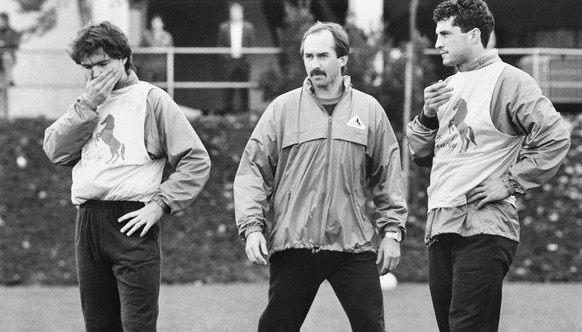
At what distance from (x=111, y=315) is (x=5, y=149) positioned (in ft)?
27.2

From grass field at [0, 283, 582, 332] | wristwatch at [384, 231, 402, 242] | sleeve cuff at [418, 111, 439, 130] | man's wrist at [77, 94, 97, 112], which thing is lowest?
grass field at [0, 283, 582, 332]

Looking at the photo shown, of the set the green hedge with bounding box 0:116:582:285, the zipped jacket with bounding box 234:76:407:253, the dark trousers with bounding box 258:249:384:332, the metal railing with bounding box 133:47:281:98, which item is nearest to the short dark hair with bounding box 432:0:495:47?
the zipped jacket with bounding box 234:76:407:253

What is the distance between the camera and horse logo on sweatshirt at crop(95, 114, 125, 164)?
6.16 meters

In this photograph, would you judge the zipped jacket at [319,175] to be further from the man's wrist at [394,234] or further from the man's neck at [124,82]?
the man's neck at [124,82]

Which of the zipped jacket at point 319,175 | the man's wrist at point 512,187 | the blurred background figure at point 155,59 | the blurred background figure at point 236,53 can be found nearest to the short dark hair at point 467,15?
the zipped jacket at point 319,175

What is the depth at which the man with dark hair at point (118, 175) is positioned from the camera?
6.07m

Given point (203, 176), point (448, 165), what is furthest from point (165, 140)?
point (448, 165)

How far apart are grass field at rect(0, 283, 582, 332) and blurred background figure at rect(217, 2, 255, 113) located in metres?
2.69

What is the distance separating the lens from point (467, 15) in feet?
19.6

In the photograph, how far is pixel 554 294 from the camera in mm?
13195

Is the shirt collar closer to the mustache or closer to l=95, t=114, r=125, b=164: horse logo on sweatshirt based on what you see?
l=95, t=114, r=125, b=164: horse logo on sweatshirt

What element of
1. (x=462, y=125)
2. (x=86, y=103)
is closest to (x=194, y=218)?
(x=86, y=103)

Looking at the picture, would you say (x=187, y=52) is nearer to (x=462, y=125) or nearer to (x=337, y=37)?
(x=337, y=37)

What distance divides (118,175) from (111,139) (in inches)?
8.2
